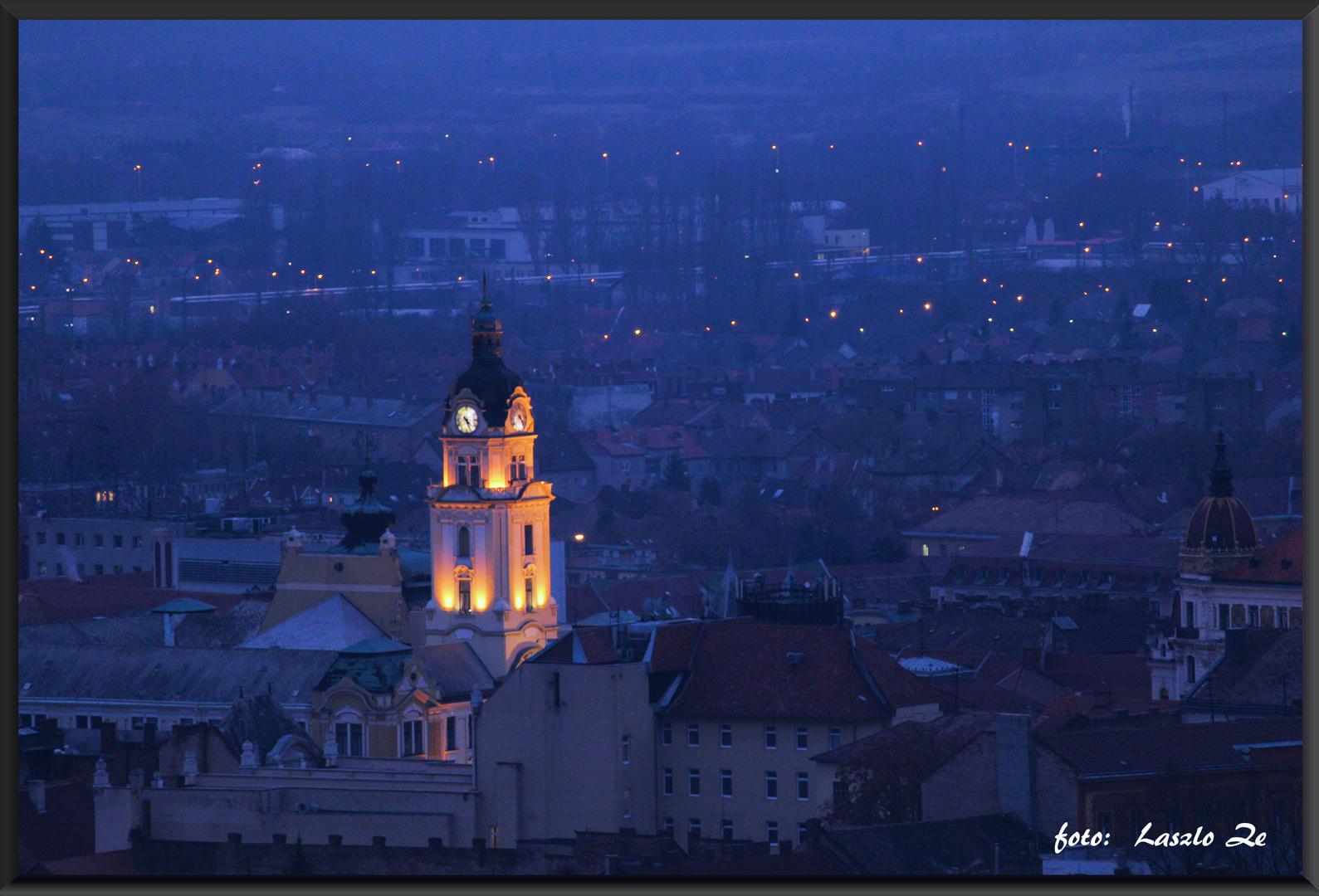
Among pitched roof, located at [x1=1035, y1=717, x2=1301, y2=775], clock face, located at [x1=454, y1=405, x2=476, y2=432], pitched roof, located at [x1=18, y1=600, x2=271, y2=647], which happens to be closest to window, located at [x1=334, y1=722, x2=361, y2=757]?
pitched roof, located at [x1=18, y1=600, x2=271, y2=647]

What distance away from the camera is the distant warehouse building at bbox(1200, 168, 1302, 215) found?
406 ft

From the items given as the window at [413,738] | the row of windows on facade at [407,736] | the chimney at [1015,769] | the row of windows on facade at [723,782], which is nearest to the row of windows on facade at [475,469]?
the row of windows on facade at [407,736]

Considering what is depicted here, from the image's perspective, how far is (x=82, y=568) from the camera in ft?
231

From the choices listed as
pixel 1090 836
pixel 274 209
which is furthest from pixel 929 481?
pixel 274 209

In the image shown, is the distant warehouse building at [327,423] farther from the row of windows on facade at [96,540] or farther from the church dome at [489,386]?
the church dome at [489,386]

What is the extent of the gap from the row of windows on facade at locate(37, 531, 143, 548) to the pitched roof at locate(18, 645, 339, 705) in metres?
24.3

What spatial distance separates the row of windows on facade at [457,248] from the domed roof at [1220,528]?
101 meters

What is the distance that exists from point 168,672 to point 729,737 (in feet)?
36.7

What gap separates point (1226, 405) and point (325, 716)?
5798 cm

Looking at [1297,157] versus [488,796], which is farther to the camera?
[1297,157]

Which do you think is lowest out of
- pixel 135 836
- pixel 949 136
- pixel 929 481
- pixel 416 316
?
pixel 135 836

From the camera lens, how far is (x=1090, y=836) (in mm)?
24250

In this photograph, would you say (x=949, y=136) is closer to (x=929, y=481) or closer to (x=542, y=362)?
(x=542, y=362)

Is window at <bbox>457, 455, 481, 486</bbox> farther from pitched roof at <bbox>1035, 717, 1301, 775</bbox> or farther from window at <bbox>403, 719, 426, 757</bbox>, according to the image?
pitched roof at <bbox>1035, 717, 1301, 775</bbox>
